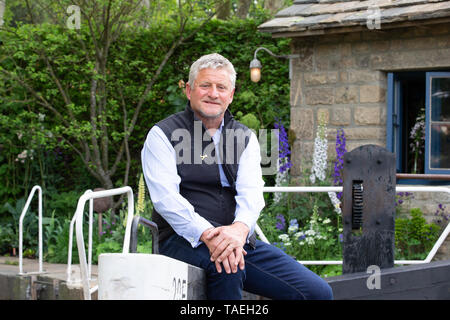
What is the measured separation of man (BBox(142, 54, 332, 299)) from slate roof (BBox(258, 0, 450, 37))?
413 centimetres

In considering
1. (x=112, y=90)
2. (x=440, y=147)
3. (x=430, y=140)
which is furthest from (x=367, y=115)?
→ (x=112, y=90)

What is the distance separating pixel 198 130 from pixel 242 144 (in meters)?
0.21

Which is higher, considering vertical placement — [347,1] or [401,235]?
[347,1]

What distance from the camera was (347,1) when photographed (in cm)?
702

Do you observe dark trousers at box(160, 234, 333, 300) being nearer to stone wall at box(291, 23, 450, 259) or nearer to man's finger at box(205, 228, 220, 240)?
man's finger at box(205, 228, 220, 240)

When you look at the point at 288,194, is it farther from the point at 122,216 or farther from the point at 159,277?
the point at 159,277

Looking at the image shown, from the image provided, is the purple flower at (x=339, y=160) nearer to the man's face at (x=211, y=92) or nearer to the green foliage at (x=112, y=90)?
the green foliage at (x=112, y=90)

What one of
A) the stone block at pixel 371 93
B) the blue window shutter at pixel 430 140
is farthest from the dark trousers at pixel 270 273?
the stone block at pixel 371 93

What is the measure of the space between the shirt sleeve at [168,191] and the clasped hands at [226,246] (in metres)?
0.04

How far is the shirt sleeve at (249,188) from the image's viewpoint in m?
2.54

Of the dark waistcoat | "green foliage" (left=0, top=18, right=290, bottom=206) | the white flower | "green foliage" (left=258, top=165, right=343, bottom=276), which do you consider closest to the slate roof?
"green foliage" (left=0, top=18, right=290, bottom=206)

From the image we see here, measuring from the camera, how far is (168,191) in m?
2.42

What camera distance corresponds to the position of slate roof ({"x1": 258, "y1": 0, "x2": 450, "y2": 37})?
20.2 feet
